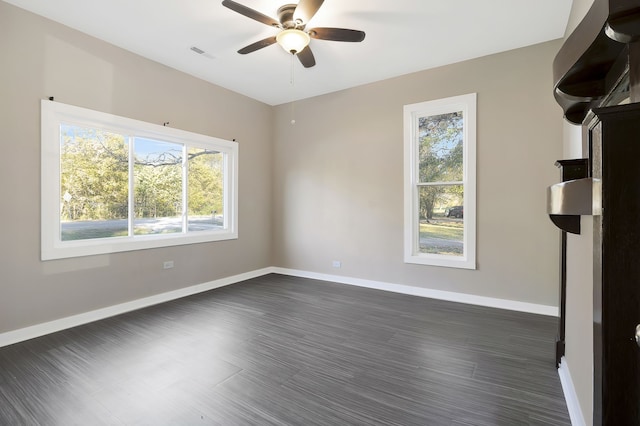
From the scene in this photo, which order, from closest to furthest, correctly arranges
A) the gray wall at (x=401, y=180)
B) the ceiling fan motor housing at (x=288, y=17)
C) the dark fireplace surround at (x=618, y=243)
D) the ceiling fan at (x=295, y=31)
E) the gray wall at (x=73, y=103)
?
the dark fireplace surround at (x=618, y=243) → the ceiling fan at (x=295, y=31) → the ceiling fan motor housing at (x=288, y=17) → the gray wall at (x=73, y=103) → the gray wall at (x=401, y=180)

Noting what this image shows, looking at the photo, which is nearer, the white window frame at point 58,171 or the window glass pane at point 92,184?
the white window frame at point 58,171

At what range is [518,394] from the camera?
1.96 meters

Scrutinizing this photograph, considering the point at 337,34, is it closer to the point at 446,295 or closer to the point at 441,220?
the point at 441,220

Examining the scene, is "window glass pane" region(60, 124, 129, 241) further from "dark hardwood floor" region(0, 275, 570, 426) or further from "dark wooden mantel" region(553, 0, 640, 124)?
"dark wooden mantel" region(553, 0, 640, 124)

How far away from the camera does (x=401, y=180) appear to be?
424 cm

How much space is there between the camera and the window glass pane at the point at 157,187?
12.3 ft

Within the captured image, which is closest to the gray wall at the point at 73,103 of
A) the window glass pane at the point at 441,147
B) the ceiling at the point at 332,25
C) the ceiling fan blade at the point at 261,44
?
the ceiling at the point at 332,25

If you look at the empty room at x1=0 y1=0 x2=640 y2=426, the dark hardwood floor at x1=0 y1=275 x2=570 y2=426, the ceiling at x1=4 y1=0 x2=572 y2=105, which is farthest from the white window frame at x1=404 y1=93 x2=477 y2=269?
the dark hardwood floor at x1=0 y1=275 x2=570 y2=426

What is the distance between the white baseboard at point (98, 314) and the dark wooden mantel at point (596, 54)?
4215mm

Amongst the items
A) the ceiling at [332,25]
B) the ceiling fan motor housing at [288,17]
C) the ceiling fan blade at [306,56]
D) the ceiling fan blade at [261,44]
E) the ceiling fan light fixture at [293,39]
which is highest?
the ceiling at [332,25]

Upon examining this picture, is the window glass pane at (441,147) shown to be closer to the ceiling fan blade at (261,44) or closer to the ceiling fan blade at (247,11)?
the ceiling fan blade at (261,44)

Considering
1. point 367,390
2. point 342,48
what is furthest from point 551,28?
point 367,390

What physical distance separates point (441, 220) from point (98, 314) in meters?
4.26

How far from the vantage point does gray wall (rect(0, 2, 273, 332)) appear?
2715 millimetres
